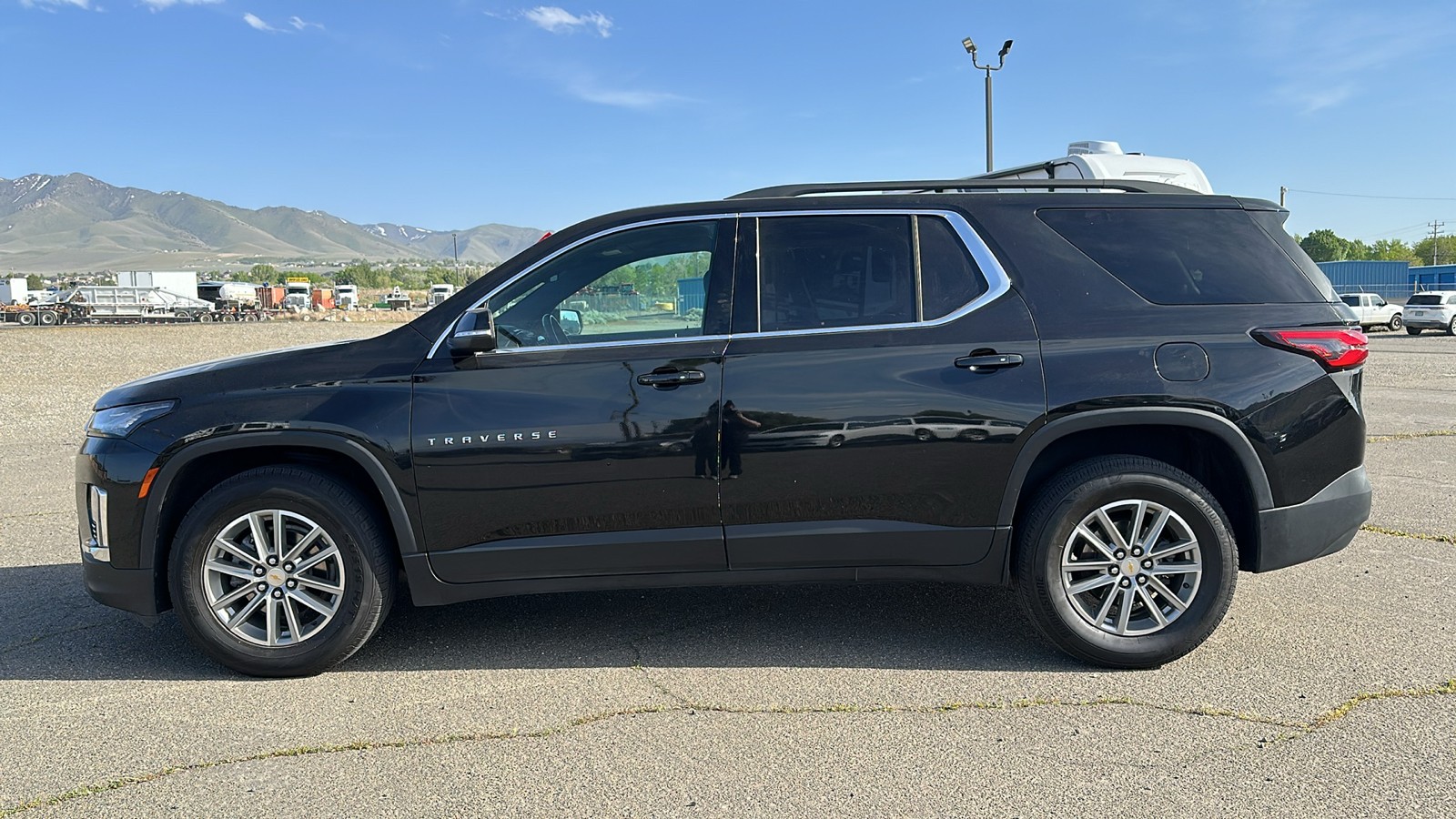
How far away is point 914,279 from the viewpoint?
4.01 metres

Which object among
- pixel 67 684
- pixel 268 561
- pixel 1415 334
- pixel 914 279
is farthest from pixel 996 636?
pixel 1415 334

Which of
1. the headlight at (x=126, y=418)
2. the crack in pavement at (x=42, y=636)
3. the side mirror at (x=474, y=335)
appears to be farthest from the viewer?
the crack in pavement at (x=42, y=636)

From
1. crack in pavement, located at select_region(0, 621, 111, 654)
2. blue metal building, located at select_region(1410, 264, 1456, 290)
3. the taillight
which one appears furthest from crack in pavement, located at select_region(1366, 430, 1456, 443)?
blue metal building, located at select_region(1410, 264, 1456, 290)

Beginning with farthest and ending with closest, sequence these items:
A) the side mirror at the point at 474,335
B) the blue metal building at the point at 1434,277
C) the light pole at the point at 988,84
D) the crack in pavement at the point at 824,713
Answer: the blue metal building at the point at 1434,277 < the light pole at the point at 988,84 < the side mirror at the point at 474,335 < the crack in pavement at the point at 824,713

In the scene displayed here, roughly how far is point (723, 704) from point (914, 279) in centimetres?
182

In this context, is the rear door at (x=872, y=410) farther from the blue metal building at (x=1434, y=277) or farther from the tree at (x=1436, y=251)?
the tree at (x=1436, y=251)

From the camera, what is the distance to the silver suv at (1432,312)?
33.8 metres

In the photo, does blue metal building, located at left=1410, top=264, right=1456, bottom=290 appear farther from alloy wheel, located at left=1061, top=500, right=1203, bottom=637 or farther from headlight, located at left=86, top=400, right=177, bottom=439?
headlight, located at left=86, top=400, right=177, bottom=439

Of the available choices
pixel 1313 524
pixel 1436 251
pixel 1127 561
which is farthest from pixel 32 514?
pixel 1436 251

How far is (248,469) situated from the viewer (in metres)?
3.96

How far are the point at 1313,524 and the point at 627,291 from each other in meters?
2.91


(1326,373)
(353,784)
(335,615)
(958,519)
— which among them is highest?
(1326,373)

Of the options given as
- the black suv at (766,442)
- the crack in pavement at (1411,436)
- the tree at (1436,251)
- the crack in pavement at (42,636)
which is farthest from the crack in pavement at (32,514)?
the tree at (1436,251)

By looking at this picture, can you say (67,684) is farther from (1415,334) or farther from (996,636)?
(1415,334)
